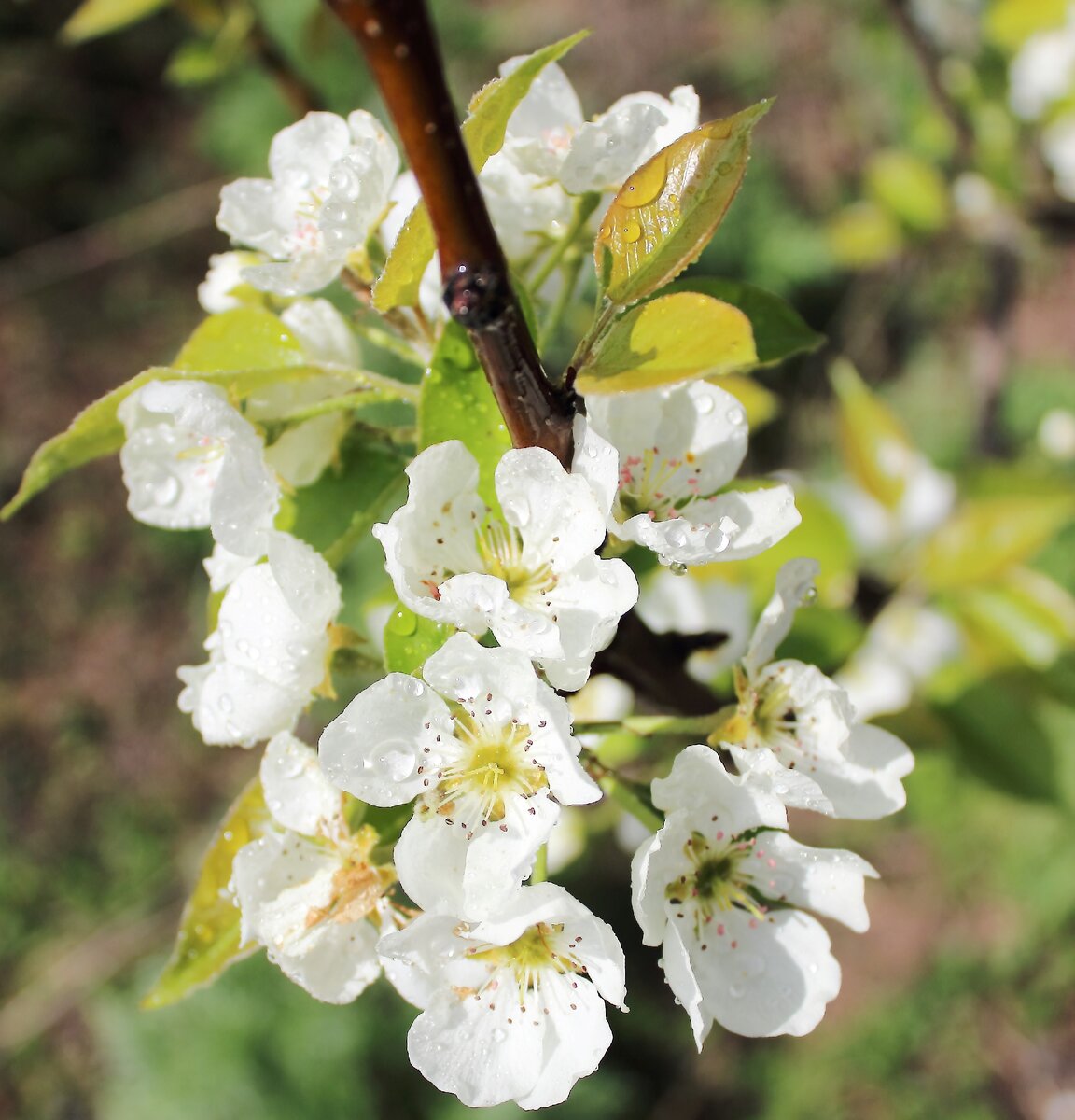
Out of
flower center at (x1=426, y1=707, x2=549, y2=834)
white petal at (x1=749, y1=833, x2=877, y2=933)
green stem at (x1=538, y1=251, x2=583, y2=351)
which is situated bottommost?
white petal at (x1=749, y1=833, x2=877, y2=933)

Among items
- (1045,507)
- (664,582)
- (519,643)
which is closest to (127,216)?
(664,582)

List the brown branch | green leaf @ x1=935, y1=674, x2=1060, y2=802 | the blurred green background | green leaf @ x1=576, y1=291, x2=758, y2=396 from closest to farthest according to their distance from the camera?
the brown branch → green leaf @ x1=576, y1=291, x2=758, y2=396 → green leaf @ x1=935, y1=674, x2=1060, y2=802 → the blurred green background

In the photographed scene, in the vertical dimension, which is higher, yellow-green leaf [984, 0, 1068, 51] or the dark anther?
the dark anther

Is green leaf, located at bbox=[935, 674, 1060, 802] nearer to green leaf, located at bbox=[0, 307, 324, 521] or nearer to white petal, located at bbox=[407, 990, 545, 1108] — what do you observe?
white petal, located at bbox=[407, 990, 545, 1108]

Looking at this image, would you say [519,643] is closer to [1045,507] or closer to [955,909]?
[1045,507]

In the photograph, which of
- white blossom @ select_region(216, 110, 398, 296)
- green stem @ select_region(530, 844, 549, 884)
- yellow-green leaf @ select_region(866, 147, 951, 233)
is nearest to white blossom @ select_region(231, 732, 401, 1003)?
green stem @ select_region(530, 844, 549, 884)

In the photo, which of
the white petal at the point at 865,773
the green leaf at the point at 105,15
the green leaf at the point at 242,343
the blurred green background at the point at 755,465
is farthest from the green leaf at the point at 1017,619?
the green leaf at the point at 105,15

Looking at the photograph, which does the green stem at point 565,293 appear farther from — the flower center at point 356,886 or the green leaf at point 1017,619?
the green leaf at point 1017,619

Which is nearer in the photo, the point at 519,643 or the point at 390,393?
the point at 519,643
